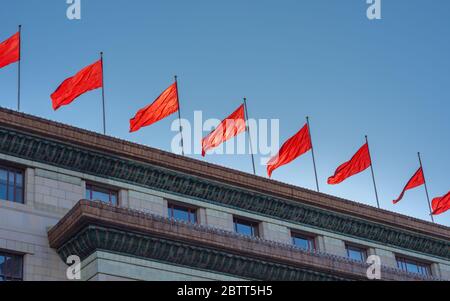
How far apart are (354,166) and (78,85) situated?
12.1m

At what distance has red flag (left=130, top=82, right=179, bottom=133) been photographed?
94.6 ft

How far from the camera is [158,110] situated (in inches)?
1158

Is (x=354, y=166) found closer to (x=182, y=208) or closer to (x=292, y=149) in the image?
(x=292, y=149)

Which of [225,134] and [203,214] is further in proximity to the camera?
[225,134]

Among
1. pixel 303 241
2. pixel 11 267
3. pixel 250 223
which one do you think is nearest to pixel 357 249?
pixel 303 241

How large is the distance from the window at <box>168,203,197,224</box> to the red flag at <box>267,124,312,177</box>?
4.68m

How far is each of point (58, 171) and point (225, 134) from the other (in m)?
7.38

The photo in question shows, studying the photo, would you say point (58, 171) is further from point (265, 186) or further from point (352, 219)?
point (352, 219)

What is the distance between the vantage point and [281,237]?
98.9 feet

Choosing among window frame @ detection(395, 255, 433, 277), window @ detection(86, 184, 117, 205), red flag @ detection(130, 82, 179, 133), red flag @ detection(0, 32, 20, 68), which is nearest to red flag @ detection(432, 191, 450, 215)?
window frame @ detection(395, 255, 433, 277)
